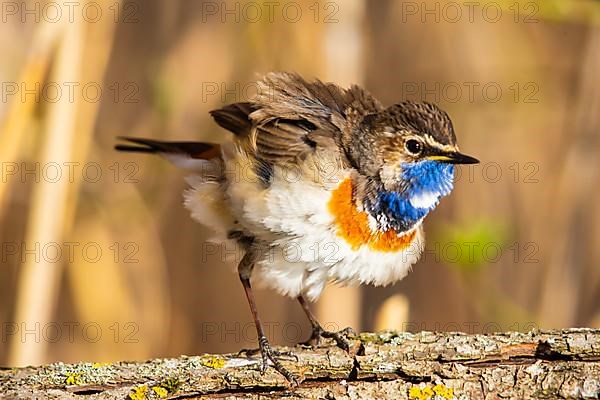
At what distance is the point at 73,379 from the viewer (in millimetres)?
2793

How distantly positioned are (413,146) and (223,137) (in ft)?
5.85

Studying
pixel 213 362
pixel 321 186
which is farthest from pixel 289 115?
pixel 213 362

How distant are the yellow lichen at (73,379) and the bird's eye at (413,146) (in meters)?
1.55

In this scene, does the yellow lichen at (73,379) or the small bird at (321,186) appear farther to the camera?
the small bird at (321,186)

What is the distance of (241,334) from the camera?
5.92 m

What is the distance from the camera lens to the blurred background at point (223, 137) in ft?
15.5

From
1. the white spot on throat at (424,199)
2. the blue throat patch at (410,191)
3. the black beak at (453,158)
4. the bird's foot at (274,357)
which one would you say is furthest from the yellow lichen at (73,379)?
the black beak at (453,158)

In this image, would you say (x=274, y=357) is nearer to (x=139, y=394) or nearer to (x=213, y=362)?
(x=213, y=362)

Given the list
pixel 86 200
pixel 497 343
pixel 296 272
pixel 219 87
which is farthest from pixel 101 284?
pixel 497 343

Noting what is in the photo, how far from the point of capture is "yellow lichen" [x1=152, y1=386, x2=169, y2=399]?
2.74 m

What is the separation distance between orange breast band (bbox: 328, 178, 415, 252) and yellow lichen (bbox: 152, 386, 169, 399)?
3.12 ft

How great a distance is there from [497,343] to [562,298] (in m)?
2.15

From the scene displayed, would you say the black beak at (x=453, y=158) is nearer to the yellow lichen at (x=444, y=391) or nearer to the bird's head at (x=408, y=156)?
the bird's head at (x=408, y=156)

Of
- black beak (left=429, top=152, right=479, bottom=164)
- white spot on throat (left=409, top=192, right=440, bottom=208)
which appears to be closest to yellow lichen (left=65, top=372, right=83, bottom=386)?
white spot on throat (left=409, top=192, right=440, bottom=208)
